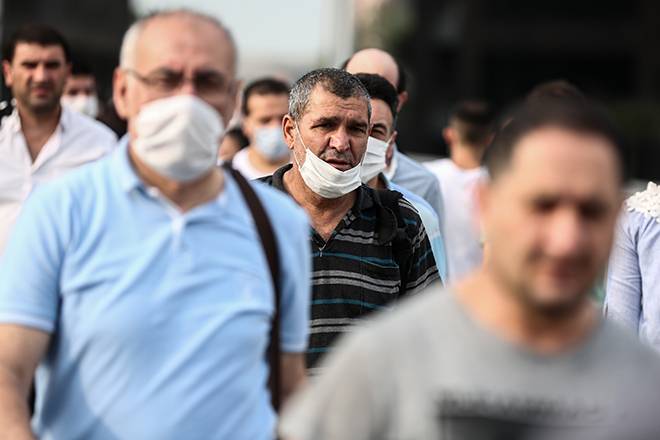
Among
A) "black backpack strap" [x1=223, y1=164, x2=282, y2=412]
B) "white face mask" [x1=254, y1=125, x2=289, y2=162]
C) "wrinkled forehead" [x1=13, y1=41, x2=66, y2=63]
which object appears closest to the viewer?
"black backpack strap" [x1=223, y1=164, x2=282, y2=412]

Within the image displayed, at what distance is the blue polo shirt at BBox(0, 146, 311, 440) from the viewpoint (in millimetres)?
4047

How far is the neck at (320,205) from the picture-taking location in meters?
6.77

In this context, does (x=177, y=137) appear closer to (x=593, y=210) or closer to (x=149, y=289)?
(x=149, y=289)

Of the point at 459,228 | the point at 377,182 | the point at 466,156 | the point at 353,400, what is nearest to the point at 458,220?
the point at 459,228

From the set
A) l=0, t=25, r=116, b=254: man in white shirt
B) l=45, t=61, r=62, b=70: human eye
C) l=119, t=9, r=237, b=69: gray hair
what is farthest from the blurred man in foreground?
l=45, t=61, r=62, b=70: human eye

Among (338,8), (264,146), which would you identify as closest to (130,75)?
(264,146)

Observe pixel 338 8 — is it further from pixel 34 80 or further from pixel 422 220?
pixel 422 220

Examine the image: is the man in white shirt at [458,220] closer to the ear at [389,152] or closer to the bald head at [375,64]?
the bald head at [375,64]

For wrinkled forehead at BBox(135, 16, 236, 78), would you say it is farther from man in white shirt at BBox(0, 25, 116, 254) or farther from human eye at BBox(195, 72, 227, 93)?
man in white shirt at BBox(0, 25, 116, 254)

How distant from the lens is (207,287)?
163 inches

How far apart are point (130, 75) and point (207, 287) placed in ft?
2.05

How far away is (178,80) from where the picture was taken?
4273mm

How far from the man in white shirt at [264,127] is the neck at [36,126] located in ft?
9.17

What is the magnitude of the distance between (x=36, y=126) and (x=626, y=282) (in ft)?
12.1
